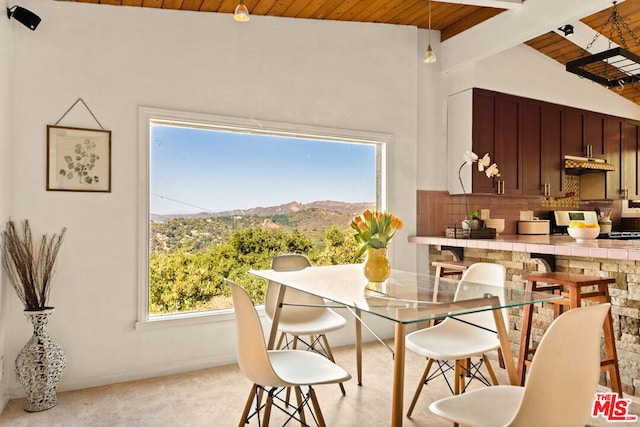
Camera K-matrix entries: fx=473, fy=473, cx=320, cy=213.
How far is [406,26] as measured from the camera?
478cm

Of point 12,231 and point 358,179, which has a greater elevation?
point 358,179

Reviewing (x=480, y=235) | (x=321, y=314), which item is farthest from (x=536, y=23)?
(x=321, y=314)

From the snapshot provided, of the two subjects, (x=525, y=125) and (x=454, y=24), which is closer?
(x=454, y=24)

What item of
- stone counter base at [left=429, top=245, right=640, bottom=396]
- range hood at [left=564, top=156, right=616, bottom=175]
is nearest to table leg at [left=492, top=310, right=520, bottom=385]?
stone counter base at [left=429, top=245, right=640, bottom=396]

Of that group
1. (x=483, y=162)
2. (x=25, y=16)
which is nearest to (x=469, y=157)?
(x=483, y=162)

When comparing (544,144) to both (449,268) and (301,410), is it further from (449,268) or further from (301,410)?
(301,410)

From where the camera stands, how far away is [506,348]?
222 cm

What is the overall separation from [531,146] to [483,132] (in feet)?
2.43

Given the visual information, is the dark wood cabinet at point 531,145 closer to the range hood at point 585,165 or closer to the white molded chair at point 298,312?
the range hood at point 585,165

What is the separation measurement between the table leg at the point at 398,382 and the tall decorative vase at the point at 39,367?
7.54ft

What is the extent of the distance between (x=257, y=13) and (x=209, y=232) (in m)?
1.89

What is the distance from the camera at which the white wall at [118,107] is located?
323 centimetres

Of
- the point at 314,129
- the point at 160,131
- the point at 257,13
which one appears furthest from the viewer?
the point at 314,129

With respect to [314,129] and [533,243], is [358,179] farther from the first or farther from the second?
[533,243]
